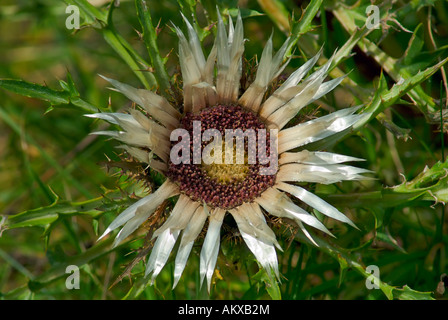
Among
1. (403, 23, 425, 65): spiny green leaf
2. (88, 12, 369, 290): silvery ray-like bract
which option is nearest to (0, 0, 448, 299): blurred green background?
(403, 23, 425, 65): spiny green leaf

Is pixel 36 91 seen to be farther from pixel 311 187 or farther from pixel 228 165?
pixel 311 187

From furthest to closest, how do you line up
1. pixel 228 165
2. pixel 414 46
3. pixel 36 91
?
pixel 414 46
pixel 228 165
pixel 36 91

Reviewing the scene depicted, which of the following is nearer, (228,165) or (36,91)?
(36,91)

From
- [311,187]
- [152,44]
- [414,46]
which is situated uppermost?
[414,46]

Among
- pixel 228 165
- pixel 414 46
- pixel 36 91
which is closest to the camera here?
pixel 36 91

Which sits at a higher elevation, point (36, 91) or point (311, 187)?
point (36, 91)

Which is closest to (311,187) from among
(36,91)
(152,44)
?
(152,44)
